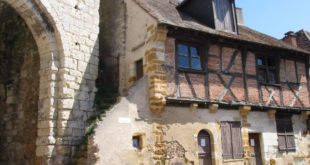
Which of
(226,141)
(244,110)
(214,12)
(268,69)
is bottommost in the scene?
(226,141)

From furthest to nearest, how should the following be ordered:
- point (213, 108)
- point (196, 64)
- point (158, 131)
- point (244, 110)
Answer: point (244, 110)
point (196, 64)
point (213, 108)
point (158, 131)

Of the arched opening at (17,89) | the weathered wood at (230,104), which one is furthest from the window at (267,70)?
the arched opening at (17,89)

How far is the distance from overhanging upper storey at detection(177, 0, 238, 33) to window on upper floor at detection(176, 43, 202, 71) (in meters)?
1.24

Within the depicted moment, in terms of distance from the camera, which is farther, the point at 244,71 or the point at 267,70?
the point at 267,70

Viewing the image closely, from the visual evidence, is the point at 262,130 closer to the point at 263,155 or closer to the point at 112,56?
the point at 263,155

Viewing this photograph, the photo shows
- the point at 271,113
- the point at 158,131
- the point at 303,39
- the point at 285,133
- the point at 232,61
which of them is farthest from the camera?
the point at 303,39

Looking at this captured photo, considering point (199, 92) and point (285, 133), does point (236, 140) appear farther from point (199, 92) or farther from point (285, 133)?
point (285, 133)

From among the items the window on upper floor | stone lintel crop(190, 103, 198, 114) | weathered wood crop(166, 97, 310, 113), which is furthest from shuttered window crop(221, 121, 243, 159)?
the window on upper floor

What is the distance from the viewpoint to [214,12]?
30.5 feet

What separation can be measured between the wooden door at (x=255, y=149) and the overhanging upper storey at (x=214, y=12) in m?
3.46

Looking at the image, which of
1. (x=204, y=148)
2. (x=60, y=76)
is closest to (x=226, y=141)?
(x=204, y=148)

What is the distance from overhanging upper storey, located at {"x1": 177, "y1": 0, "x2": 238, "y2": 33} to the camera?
9.33m

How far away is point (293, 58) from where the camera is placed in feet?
35.4

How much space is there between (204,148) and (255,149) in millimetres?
2151
